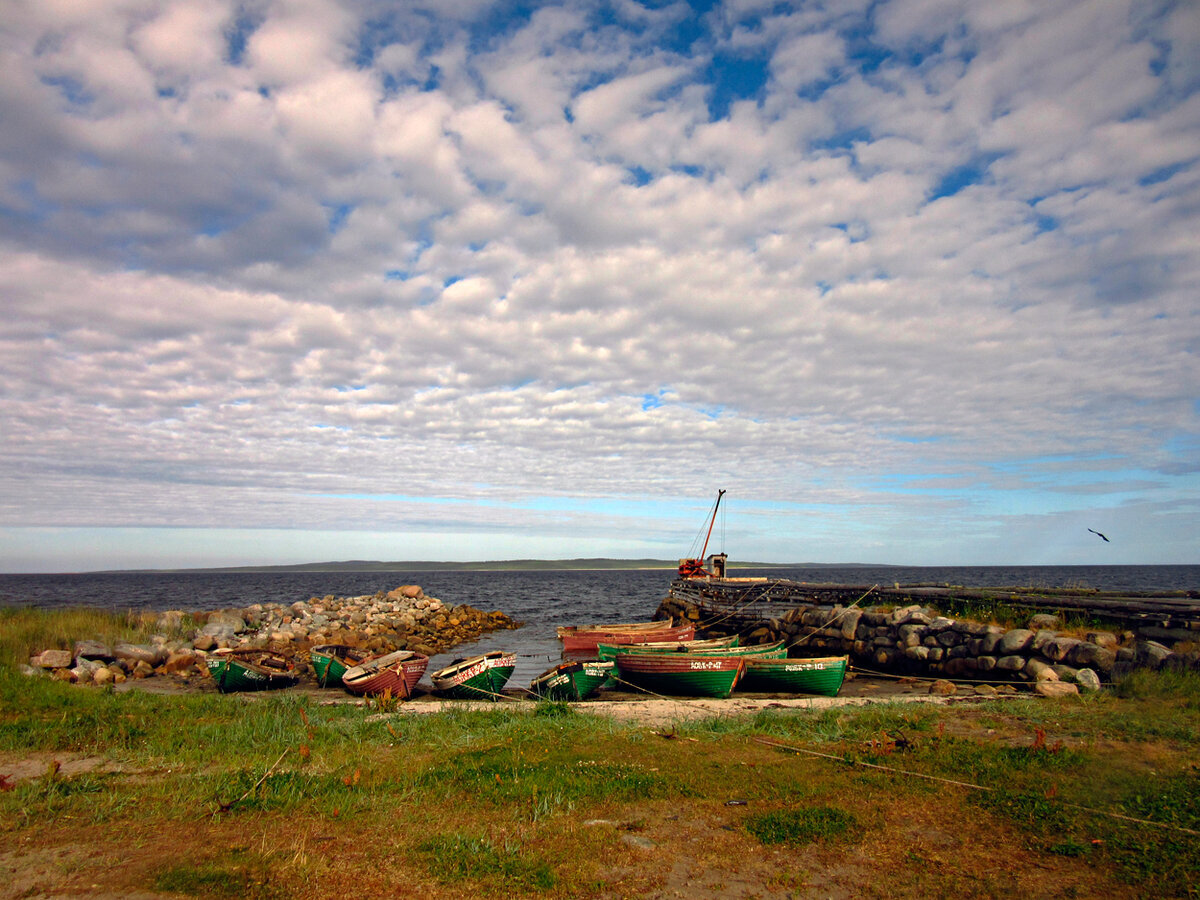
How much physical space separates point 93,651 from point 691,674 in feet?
71.1

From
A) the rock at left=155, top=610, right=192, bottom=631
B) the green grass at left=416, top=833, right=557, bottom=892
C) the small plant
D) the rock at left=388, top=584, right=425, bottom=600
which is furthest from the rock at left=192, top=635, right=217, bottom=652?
the small plant

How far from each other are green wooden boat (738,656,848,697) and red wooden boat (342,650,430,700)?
9.79 m

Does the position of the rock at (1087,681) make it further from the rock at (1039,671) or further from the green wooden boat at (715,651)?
the green wooden boat at (715,651)

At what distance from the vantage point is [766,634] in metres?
34.9

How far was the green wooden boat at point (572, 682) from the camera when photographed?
1886cm

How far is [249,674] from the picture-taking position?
2169 centimetres

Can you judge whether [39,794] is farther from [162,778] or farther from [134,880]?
[134,880]

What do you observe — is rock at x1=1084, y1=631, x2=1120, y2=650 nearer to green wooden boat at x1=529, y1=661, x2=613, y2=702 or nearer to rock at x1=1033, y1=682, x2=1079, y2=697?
rock at x1=1033, y1=682, x2=1079, y2=697

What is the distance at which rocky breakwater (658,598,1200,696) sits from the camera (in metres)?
16.1

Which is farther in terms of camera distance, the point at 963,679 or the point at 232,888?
the point at 963,679

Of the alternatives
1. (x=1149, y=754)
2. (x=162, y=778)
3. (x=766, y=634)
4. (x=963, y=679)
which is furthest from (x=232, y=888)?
(x=766, y=634)

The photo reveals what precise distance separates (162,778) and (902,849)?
30.6 feet

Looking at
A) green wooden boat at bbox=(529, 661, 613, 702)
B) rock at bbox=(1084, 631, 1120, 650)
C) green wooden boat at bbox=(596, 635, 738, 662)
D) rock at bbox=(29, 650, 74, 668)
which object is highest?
rock at bbox=(1084, 631, 1120, 650)

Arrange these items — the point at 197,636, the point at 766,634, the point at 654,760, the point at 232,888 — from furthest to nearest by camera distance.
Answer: the point at 766,634 → the point at 197,636 → the point at 654,760 → the point at 232,888
